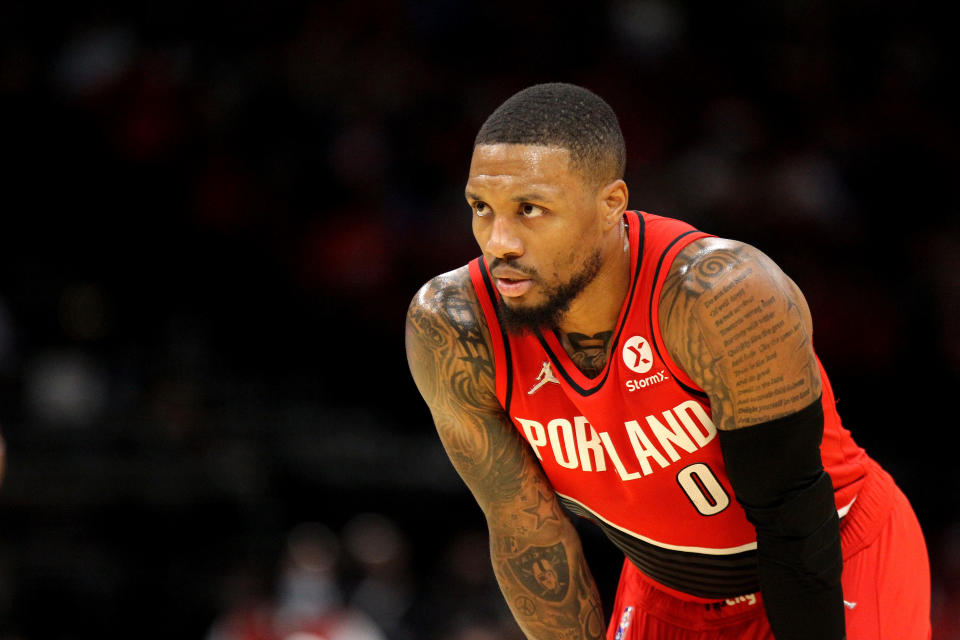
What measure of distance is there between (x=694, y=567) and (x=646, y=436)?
1.42 feet

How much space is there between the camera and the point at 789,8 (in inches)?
372

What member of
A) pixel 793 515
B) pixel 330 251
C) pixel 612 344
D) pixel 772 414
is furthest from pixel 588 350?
pixel 330 251

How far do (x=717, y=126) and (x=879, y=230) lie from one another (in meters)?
1.41

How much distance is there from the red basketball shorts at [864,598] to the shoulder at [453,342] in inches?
30.8

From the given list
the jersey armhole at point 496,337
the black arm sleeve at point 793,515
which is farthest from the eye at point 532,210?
the black arm sleeve at point 793,515

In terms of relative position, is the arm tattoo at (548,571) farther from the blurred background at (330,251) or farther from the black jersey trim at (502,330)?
the blurred background at (330,251)

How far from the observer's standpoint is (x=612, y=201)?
2838mm

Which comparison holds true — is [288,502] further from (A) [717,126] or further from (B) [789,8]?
(B) [789,8]

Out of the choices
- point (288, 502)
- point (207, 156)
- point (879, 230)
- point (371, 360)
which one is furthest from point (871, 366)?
point (207, 156)

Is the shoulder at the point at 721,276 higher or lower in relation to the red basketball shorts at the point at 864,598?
higher

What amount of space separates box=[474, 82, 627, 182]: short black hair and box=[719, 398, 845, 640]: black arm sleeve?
2.29 feet

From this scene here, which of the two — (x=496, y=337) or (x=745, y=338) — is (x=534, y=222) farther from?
(x=745, y=338)

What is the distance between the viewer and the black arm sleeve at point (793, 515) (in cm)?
256

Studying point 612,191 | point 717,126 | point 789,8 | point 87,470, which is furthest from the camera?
→ point 789,8
